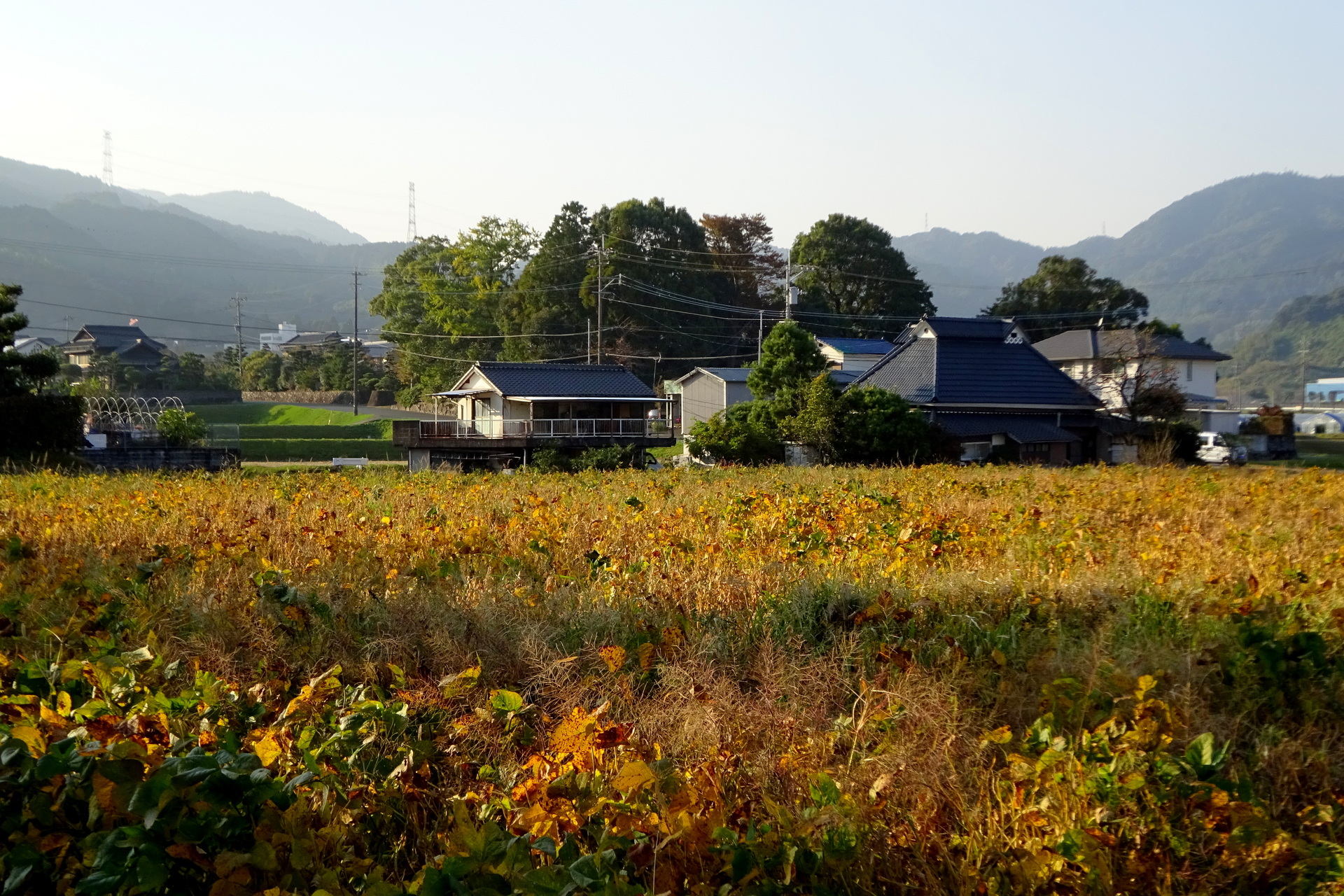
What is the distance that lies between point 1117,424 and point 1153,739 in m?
30.8

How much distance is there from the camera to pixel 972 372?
29641mm

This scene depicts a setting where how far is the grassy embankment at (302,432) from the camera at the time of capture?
118ft

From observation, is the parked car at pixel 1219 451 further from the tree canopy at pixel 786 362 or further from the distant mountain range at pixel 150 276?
the distant mountain range at pixel 150 276

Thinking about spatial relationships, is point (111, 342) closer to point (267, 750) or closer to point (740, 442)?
point (740, 442)

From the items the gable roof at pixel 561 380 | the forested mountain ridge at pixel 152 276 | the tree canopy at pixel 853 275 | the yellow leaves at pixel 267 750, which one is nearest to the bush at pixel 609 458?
the gable roof at pixel 561 380

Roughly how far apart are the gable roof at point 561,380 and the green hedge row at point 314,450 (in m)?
4.43

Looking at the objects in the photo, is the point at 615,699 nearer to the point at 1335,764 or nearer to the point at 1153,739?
the point at 1153,739

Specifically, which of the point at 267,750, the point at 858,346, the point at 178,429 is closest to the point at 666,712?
the point at 267,750

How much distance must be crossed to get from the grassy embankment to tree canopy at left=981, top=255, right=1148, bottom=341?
3469 centimetres

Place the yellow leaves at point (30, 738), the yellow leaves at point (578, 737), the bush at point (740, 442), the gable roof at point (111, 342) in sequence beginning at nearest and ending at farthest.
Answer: the yellow leaves at point (30, 738)
the yellow leaves at point (578, 737)
the bush at point (740, 442)
the gable roof at point (111, 342)

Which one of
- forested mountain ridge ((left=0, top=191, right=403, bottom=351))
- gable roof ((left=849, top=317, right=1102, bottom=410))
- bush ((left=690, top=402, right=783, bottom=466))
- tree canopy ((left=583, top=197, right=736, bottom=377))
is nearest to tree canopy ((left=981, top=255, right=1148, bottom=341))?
tree canopy ((left=583, top=197, right=736, bottom=377))

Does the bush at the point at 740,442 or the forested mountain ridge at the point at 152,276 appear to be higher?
the forested mountain ridge at the point at 152,276

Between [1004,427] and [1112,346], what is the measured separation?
17.0 metres

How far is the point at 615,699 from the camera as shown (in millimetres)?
3982
